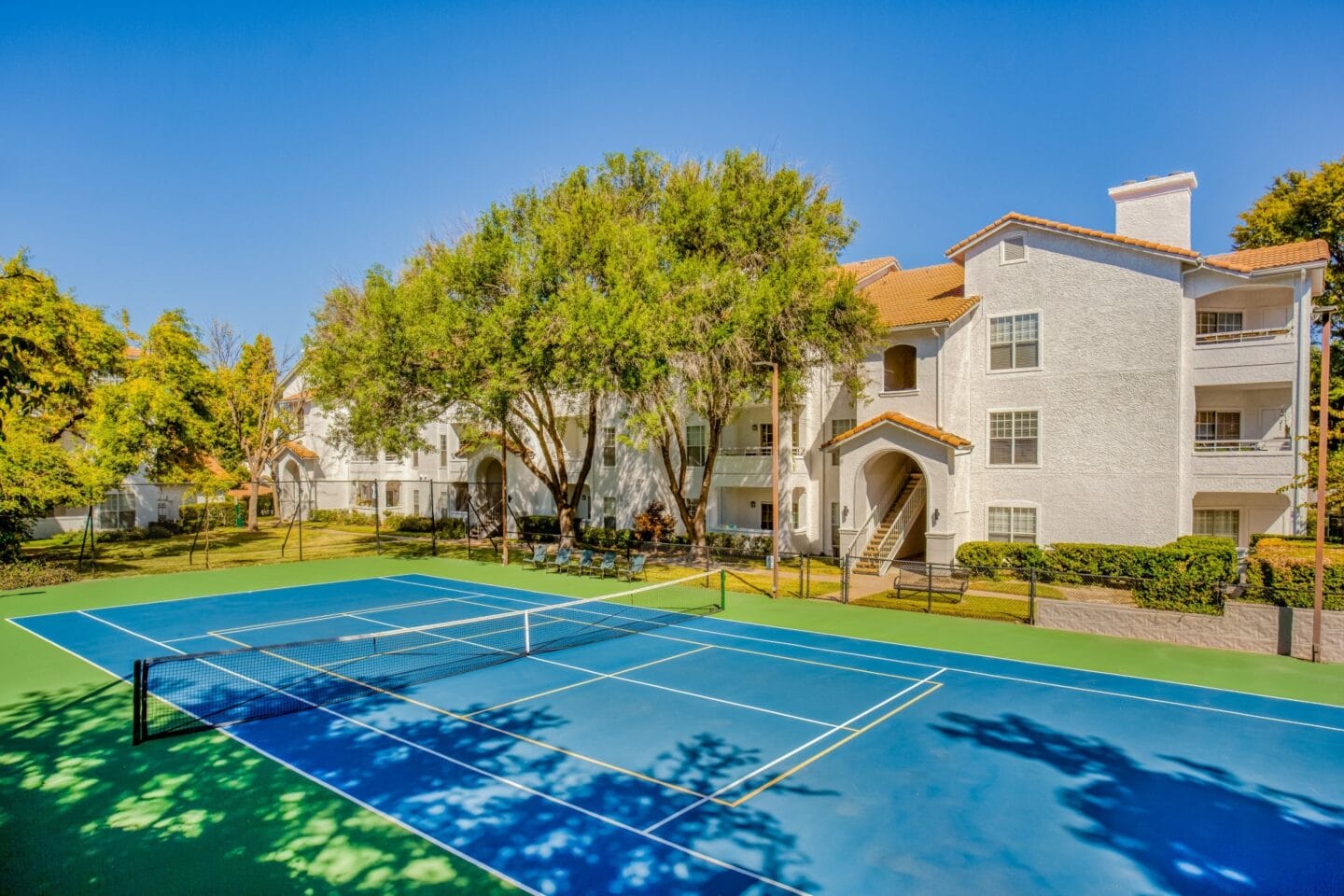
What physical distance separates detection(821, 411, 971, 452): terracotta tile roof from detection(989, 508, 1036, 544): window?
9.65ft

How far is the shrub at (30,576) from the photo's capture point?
26109 millimetres

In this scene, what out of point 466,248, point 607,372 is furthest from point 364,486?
point 607,372

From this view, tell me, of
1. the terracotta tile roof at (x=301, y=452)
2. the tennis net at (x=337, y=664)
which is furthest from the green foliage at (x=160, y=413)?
the terracotta tile roof at (x=301, y=452)

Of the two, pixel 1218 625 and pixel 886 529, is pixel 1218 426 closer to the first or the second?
pixel 886 529

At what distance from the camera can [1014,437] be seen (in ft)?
93.0

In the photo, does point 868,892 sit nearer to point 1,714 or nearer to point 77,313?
point 1,714

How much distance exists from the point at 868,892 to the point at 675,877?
6.33ft

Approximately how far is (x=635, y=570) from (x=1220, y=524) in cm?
2055

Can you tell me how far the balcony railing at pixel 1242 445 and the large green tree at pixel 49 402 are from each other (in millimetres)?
35066

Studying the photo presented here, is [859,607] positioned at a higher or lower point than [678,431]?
lower

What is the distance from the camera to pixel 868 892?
770 cm

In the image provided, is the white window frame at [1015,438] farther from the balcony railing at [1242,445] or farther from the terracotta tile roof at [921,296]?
the balcony railing at [1242,445]

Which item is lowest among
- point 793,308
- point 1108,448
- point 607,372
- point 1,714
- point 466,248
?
point 1,714

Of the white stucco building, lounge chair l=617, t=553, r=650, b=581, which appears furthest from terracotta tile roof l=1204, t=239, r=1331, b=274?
lounge chair l=617, t=553, r=650, b=581
